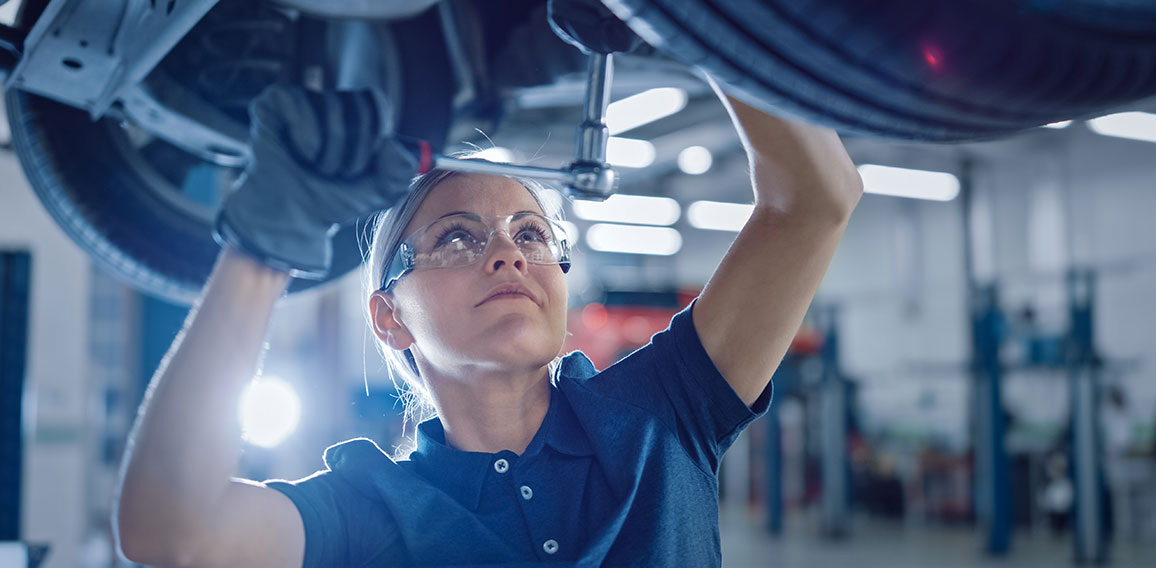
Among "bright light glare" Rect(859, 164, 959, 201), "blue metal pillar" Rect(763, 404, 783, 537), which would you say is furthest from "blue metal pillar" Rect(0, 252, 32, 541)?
"bright light glare" Rect(859, 164, 959, 201)

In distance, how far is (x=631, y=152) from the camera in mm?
7824

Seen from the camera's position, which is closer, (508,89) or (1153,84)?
(1153,84)

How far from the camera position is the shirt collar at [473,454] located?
0.94m

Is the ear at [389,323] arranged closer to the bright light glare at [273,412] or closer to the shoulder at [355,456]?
the shoulder at [355,456]

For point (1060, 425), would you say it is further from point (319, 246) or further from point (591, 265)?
point (319, 246)

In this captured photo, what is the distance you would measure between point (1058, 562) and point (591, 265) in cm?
696

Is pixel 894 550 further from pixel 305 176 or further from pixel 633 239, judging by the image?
pixel 633 239

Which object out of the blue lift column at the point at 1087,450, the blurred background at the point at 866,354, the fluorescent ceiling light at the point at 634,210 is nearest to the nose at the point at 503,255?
the blurred background at the point at 866,354

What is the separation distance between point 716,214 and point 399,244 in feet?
31.8

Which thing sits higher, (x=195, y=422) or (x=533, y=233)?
(x=533, y=233)

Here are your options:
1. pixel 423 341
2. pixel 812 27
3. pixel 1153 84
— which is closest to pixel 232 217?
pixel 423 341

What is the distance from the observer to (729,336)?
0.96 m

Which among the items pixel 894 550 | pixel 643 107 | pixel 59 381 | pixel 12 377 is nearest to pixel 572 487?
pixel 12 377

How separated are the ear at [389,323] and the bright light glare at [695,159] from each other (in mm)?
6815
